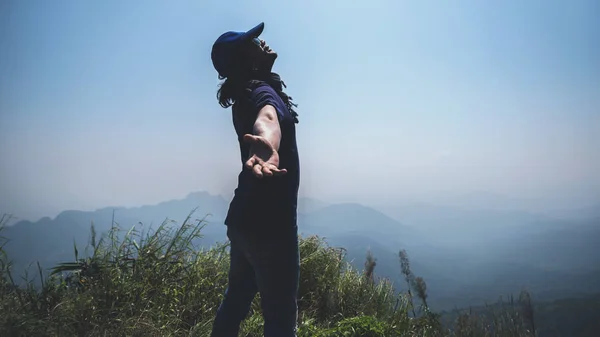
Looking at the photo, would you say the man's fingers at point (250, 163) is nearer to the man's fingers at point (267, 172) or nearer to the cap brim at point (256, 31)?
the man's fingers at point (267, 172)

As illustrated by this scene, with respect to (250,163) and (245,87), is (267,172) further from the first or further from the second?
(245,87)

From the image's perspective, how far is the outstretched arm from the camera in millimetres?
1163

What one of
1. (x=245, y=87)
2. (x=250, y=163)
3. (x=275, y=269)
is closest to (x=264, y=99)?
(x=245, y=87)

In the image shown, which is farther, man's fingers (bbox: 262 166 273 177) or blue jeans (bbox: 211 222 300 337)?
blue jeans (bbox: 211 222 300 337)

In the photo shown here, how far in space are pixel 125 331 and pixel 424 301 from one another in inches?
92.4

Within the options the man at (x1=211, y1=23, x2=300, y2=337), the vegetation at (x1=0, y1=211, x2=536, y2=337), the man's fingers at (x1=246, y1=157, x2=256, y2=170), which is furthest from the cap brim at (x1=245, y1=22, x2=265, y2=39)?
the vegetation at (x1=0, y1=211, x2=536, y2=337)

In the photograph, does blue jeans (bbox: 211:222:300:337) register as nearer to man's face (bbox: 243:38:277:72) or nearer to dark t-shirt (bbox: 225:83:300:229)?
dark t-shirt (bbox: 225:83:300:229)

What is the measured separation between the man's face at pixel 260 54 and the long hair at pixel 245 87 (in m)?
0.05

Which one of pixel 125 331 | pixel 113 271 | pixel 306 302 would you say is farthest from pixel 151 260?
pixel 306 302

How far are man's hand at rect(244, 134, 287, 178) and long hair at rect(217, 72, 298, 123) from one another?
0.58m

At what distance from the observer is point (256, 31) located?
1997mm

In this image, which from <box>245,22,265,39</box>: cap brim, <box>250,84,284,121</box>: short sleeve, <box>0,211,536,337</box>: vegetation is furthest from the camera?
<box>0,211,536,337</box>: vegetation

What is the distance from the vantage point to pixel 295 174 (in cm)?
190

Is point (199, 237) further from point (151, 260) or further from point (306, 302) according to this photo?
point (306, 302)
